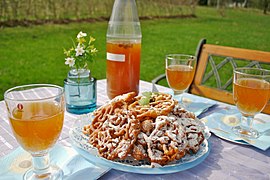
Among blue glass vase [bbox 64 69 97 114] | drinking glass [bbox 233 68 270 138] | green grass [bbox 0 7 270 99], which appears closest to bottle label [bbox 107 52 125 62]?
blue glass vase [bbox 64 69 97 114]

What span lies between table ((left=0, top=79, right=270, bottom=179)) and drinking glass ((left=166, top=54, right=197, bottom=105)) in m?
0.28

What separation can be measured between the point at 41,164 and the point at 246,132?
0.61m

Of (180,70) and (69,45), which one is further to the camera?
(69,45)

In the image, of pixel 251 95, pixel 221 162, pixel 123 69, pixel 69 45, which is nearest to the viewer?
pixel 221 162

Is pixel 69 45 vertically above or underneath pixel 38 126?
underneath

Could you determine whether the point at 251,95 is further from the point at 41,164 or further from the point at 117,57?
the point at 41,164

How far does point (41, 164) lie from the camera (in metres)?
0.66

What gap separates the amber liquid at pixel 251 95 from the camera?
87cm

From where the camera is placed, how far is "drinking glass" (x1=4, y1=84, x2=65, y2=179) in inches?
25.0

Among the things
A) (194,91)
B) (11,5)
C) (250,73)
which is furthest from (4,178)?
(11,5)

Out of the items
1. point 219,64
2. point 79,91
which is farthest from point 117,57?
point 219,64

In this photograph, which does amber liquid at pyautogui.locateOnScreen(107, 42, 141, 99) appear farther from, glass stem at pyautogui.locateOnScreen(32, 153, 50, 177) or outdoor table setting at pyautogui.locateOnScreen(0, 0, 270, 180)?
glass stem at pyautogui.locateOnScreen(32, 153, 50, 177)

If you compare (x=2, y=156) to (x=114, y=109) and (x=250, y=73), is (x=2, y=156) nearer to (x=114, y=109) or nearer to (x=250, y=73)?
(x=114, y=109)

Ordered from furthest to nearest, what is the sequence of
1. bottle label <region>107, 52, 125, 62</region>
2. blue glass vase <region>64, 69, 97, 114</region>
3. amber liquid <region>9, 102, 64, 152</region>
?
1. bottle label <region>107, 52, 125, 62</region>
2. blue glass vase <region>64, 69, 97, 114</region>
3. amber liquid <region>9, 102, 64, 152</region>
